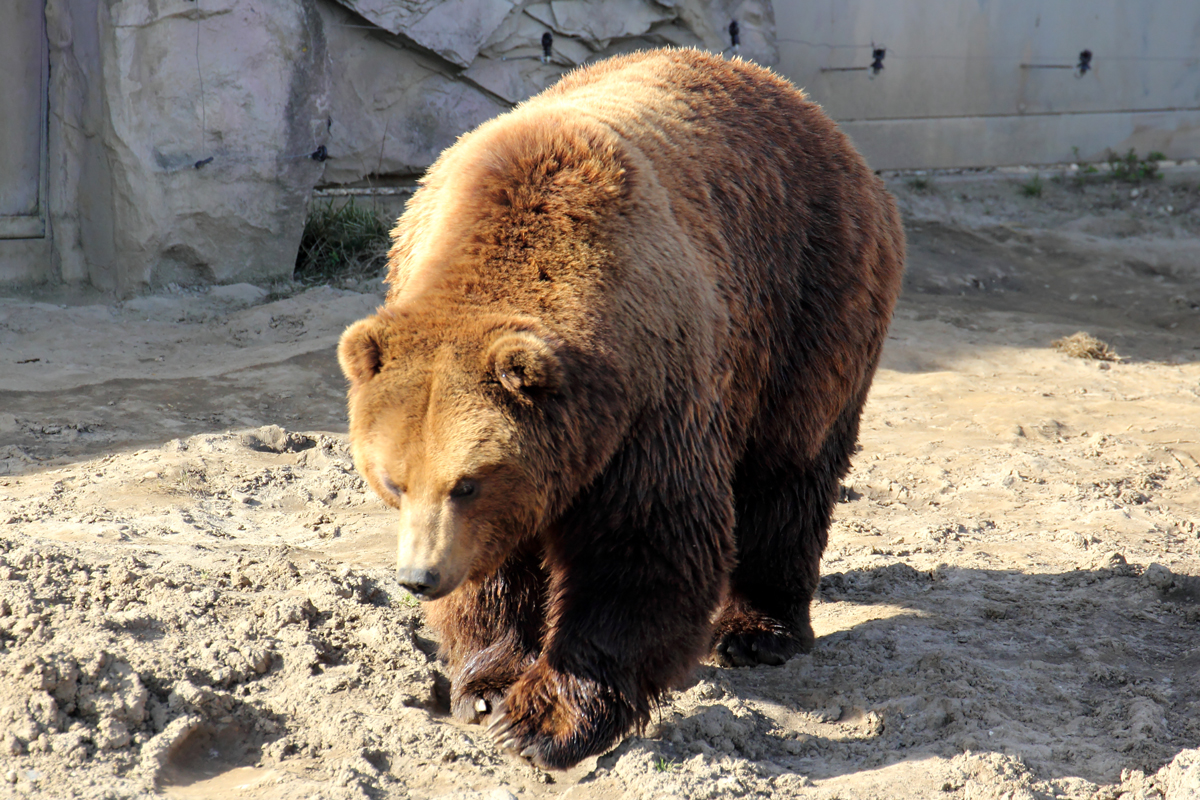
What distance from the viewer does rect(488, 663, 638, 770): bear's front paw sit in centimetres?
309

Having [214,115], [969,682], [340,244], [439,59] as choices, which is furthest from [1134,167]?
[969,682]

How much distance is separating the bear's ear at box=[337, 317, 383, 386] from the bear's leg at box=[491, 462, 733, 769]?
724mm

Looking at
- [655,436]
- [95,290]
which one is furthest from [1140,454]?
[95,290]

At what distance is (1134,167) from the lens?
1202 cm

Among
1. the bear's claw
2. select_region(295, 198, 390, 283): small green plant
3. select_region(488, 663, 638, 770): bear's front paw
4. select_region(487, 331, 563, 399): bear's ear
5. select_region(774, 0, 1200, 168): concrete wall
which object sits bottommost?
the bear's claw

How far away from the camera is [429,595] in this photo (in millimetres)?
2766

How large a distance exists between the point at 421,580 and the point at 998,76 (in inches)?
428

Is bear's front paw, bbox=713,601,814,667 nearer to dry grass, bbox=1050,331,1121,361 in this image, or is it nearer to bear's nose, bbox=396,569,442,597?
bear's nose, bbox=396,569,442,597

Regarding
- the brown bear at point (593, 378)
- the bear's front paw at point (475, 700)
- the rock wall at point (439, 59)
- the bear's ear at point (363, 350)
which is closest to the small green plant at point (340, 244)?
the rock wall at point (439, 59)

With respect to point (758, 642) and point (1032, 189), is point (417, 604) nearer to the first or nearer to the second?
point (758, 642)

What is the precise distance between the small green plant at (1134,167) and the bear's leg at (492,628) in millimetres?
10861

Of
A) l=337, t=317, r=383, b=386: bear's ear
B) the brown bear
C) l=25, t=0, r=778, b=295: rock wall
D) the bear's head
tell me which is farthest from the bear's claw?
l=25, t=0, r=778, b=295: rock wall

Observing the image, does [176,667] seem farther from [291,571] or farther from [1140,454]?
[1140,454]

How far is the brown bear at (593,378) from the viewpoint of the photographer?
110 inches
